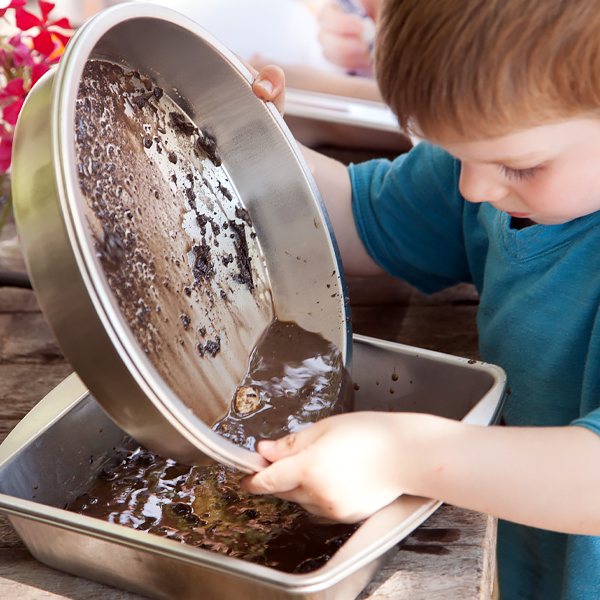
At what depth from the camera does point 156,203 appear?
51 cm

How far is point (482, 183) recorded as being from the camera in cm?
49

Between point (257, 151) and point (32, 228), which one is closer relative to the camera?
point (32, 228)

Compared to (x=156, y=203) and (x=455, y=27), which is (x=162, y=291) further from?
(x=455, y=27)

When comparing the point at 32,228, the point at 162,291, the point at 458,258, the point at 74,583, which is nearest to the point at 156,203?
the point at 162,291

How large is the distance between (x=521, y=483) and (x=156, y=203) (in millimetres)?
334

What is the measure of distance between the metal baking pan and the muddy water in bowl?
0.06m

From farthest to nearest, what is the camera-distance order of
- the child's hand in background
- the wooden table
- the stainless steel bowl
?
the child's hand in background
the wooden table
the stainless steel bowl

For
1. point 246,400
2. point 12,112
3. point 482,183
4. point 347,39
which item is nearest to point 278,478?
point 246,400

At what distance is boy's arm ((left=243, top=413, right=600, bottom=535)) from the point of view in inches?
16.4

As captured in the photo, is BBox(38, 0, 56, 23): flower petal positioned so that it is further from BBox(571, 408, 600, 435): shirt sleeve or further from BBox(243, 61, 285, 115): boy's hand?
BBox(571, 408, 600, 435): shirt sleeve

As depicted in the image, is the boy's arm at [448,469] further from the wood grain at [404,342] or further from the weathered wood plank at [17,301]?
the weathered wood plank at [17,301]

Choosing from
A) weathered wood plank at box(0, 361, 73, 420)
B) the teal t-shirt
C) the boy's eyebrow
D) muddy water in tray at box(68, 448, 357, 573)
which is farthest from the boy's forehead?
weathered wood plank at box(0, 361, 73, 420)

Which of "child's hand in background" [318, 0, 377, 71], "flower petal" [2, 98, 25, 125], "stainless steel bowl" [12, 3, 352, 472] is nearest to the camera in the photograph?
"stainless steel bowl" [12, 3, 352, 472]

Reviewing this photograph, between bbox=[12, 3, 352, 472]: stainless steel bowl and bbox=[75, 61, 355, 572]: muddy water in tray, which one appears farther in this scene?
bbox=[75, 61, 355, 572]: muddy water in tray
